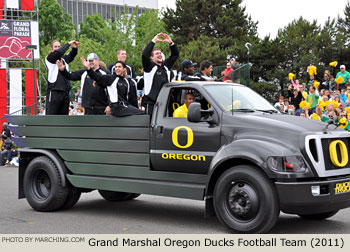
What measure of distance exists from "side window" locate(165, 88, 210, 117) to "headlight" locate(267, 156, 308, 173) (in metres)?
1.57

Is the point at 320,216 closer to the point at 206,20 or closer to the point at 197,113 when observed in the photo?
the point at 197,113

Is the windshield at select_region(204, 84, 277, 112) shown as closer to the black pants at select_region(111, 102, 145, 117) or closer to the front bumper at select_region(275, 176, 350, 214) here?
the black pants at select_region(111, 102, 145, 117)

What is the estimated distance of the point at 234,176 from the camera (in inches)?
267

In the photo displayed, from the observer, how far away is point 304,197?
20.9ft

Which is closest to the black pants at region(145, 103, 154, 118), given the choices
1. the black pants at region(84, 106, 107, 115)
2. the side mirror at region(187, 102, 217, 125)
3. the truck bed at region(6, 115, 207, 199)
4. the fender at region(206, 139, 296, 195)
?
the truck bed at region(6, 115, 207, 199)

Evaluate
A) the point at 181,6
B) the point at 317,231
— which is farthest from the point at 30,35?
the point at 317,231

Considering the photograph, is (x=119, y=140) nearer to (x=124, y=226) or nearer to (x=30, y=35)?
(x=124, y=226)

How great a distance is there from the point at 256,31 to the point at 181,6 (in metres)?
8.33

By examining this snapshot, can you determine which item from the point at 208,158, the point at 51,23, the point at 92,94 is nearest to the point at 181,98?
the point at 208,158

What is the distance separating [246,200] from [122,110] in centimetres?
247

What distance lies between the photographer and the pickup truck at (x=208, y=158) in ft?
21.3

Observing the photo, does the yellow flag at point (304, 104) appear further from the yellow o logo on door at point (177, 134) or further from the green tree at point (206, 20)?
the green tree at point (206, 20)

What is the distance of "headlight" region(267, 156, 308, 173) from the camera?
6.44m

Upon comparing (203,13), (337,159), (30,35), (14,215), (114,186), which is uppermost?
(203,13)
